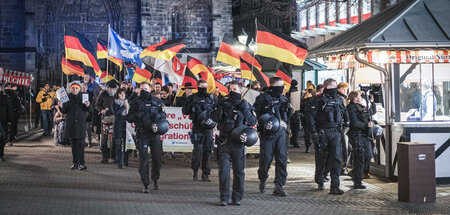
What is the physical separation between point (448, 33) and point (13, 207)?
8.57 meters

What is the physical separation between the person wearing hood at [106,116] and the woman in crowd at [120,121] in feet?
1.82

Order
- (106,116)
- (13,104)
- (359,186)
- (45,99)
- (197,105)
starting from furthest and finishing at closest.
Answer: (45,99) → (13,104) → (106,116) → (197,105) → (359,186)

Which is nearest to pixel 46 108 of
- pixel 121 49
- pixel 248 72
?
pixel 121 49

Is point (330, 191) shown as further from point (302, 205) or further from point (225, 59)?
point (225, 59)

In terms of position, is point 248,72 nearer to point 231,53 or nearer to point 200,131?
point 231,53

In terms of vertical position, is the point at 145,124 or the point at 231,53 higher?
the point at 231,53

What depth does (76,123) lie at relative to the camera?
1623 cm

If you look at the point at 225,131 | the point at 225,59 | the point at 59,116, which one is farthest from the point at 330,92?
the point at 59,116

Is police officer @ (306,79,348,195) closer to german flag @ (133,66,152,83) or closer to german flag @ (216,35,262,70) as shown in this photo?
german flag @ (216,35,262,70)

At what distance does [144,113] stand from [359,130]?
4044 millimetres

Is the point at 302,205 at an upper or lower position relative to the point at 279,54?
lower

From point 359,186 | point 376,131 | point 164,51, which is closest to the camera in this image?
point 359,186

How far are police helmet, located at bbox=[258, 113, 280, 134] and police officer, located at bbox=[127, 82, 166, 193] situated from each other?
1814 millimetres

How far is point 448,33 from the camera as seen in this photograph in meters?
14.0
